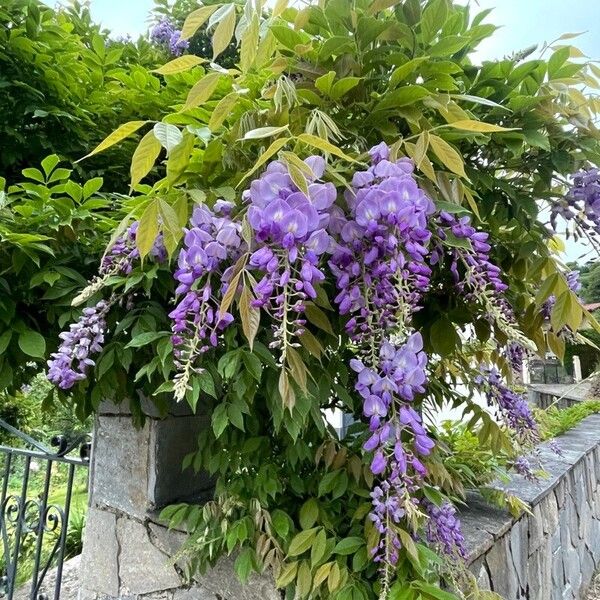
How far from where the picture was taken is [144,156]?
75 cm

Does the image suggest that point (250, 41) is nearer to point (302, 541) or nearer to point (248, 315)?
point (248, 315)

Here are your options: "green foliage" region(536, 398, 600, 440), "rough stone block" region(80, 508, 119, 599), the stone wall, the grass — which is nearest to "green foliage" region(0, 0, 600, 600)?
"rough stone block" region(80, 508, 119, 599)

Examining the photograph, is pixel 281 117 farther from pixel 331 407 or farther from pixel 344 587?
pixel 344 587

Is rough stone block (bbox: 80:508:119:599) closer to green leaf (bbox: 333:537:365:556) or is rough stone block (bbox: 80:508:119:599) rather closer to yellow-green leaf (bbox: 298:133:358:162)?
green leaf (bbox: 333:537:365:556)

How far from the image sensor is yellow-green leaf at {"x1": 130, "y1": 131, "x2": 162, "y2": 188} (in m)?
0.74

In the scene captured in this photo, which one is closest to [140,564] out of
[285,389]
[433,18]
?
[285,389]

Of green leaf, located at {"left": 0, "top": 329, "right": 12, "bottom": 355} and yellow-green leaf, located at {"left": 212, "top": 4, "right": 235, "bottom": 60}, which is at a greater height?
yellow-green leaf, located at {"left": 212, "top": 4, "right": 235, "bottom": 60}

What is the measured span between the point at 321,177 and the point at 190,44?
6.46 feet

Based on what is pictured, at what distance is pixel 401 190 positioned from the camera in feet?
2.32

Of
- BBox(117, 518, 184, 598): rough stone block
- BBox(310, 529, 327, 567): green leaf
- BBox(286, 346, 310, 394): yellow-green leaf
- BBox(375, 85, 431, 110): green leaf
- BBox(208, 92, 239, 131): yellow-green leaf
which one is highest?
BBox(375, 85, 431, 110): green leaf

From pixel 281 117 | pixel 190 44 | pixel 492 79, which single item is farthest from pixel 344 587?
pixel 190 44

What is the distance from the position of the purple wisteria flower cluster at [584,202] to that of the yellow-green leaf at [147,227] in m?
0.70

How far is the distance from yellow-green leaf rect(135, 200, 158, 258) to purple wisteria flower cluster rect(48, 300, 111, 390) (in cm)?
28

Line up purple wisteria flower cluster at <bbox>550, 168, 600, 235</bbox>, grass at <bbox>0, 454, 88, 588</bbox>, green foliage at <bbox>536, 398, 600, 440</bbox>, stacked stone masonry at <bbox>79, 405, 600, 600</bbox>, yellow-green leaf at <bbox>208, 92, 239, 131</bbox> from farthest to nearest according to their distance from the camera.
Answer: green foliage at <bbox>536, 398, 600, 440</bbox> → grass at <bbox>0, 454, 88, 588</bbox> → stacked stone masonry at <bbox>79, 405, 600, 600</bbox> → purple wisteria flower cluster at <bbox>550, 168, 600, 235</bbox> → yellow-green leaf at <bbox>208, 92, 239, 131</bbox>
